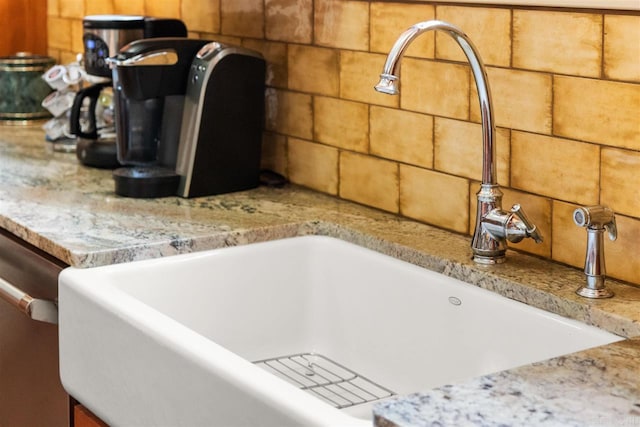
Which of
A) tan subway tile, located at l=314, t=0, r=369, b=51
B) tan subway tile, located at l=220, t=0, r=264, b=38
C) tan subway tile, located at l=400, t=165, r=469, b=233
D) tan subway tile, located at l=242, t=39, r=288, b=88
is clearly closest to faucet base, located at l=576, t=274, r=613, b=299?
tan subway tile, located at l=400, t=165, r=469, b=233

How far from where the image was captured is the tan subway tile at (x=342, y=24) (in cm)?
191

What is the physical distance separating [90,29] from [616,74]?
1.32 metres

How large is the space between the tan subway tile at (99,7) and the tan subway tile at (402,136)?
1.16 metres

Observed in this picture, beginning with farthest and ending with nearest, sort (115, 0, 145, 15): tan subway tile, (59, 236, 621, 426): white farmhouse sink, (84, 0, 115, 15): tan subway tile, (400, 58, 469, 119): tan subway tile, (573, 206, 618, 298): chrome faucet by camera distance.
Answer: (84, 0, 115, 15): tan subway tile → (115, 0, 145, 15): tan subway tile → (400, 58, 469, 119): tan subway tile → (573, 206, 618, 298): chrome faucet → (59, 236, 621, 426): white farmhouse sink

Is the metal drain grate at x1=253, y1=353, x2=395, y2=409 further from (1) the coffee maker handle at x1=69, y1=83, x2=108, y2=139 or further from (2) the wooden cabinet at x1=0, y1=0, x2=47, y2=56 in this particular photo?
(2) the wooden cabinet at x1=0, y1=0, x2=47, y2=56

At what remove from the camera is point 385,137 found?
1.90 m

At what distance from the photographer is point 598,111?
4.83ft

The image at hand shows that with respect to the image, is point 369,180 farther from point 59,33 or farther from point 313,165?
point 59,33

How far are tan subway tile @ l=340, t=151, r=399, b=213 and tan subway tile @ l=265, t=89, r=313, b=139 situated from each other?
131mm

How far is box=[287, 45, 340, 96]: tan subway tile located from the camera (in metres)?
2.00

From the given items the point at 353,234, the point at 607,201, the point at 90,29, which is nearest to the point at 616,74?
the point at 607,201

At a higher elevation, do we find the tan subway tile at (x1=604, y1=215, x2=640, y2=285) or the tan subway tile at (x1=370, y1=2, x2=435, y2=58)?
the tan subway tile at (x1=370, y1=2, x2=435, y2=58)

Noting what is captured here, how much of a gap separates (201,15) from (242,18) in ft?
0.63

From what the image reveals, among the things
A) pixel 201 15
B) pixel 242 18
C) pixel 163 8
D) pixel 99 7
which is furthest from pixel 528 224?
pixel 99 7
